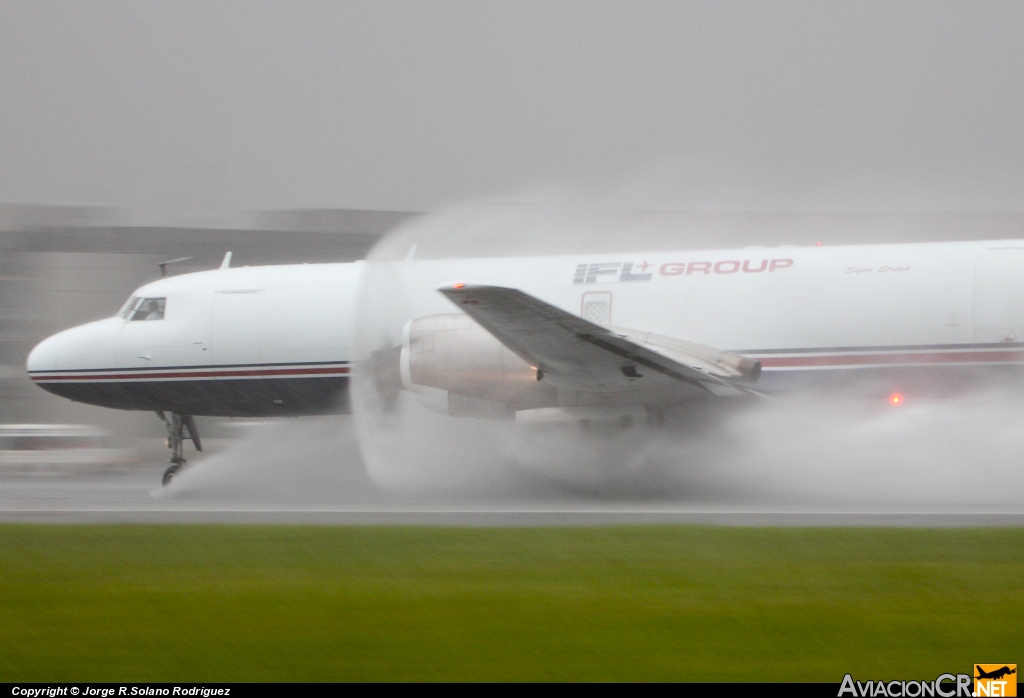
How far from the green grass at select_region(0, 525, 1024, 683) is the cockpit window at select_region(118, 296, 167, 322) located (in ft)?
22.2

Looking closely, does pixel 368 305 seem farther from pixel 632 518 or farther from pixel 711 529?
pixel 711 529

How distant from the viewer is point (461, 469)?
13.8m

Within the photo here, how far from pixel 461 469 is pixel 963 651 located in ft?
29.4

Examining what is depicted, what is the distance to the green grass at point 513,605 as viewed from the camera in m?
5.25

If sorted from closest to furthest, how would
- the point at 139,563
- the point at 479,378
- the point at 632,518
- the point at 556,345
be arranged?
the point at 139,563 < the point at 632,518 < the point at 556,345 < the point at 479,378

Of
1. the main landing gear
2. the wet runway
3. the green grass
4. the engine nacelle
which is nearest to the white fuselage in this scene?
the main landing gear

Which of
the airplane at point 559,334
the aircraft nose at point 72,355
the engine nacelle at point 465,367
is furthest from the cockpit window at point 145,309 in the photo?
the engine nacelle at point 465,367

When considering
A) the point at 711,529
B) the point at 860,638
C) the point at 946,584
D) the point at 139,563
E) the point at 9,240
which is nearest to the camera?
the point at 860,638

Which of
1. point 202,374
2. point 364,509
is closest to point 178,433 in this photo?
point 202,374

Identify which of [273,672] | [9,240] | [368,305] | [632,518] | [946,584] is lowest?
[273,672]

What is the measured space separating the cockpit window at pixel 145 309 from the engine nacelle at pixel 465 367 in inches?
185

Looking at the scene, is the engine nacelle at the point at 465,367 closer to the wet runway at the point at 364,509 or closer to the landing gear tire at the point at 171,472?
the wet runway at the point at 364,509

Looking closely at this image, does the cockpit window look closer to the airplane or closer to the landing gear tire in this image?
the airplane


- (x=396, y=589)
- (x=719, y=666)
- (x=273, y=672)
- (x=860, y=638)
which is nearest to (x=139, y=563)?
(x=396, y=589)
